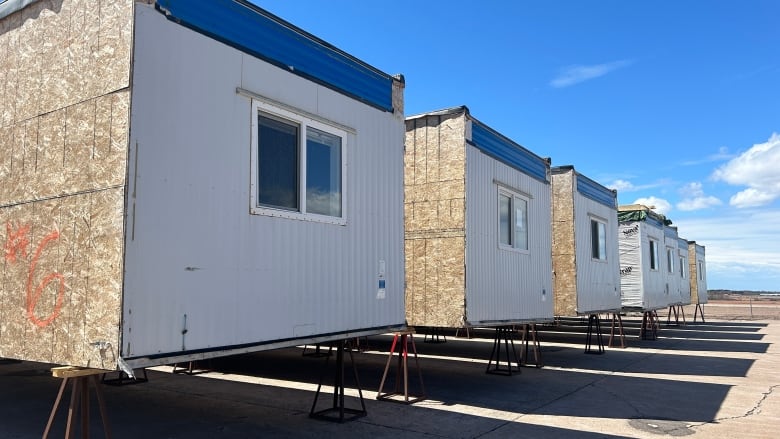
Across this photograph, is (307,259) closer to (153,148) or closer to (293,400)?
(153,148)

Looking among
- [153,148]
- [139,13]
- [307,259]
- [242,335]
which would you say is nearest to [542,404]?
[307,259]

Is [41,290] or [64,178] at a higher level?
[64,178]

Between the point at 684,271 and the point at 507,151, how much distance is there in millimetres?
22596

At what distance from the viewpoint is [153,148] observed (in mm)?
4598

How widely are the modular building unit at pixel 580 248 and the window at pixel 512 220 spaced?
3.48m

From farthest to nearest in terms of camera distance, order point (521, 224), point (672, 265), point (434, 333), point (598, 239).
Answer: point (672, 265), point (598, 239), point (434, 333), point (521, 224)

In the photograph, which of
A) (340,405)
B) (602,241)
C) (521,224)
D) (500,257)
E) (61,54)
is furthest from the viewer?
(602,241)

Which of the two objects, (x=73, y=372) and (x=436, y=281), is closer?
(x=73, y=372)

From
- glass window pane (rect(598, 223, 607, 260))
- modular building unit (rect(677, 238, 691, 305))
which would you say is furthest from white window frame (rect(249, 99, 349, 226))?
modular building unit (rect(677, 238, 691, 305))

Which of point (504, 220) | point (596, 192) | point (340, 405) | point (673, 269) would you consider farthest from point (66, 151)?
point (673, 269)

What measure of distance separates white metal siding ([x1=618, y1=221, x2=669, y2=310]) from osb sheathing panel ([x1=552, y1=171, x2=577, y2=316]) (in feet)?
19.4

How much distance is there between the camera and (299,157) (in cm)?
613

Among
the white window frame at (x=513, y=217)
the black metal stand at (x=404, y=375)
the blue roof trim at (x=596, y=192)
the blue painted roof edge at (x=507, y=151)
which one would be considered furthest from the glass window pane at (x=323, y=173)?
the blue roof trim at (x=596, y=192)

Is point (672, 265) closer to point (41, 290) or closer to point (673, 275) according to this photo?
point (673, 275)
